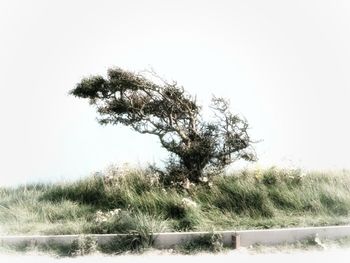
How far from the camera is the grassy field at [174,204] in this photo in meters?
8.89

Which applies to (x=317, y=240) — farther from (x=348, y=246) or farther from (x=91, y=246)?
(x=91, y=246)

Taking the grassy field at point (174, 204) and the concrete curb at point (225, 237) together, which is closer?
the concrete curb at point (225, 237)

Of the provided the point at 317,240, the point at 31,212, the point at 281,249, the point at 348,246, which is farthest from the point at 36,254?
the point at 348,246

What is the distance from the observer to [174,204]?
966 centimetres

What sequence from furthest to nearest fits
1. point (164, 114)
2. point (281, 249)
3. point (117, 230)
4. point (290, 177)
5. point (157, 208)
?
point (164, 114) → point (290, 177) → point (157, 208) → point (117, 230) → point (281, 249)

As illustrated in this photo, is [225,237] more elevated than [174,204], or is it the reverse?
[174,204]

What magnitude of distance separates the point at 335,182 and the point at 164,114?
456cm

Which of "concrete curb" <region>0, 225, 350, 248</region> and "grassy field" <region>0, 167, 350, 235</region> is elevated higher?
"grassy field" <region>0, 167, 350, 235</region>

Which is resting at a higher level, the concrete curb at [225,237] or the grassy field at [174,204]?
the grassy field at [174,204]

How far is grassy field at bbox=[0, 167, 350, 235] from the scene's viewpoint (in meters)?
8.89

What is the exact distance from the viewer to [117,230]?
8.53 m

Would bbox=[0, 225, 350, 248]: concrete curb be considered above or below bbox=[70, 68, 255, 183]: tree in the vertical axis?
below

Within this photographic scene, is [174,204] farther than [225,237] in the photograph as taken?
Yes

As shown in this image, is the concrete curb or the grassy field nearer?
the concrete curb
